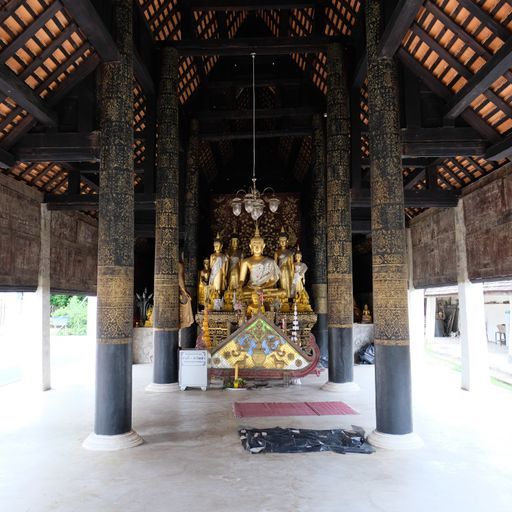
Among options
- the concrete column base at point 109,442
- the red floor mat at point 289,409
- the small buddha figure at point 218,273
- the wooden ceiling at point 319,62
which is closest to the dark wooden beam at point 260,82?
the wooden ceiling at point 319,62

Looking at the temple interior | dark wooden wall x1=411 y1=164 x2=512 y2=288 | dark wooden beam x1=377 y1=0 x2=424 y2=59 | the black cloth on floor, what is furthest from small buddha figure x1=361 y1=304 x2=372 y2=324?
dark wooden beam x1=377 y1=0 x2=424 y2=59

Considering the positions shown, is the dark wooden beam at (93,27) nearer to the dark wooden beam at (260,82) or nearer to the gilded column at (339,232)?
the gilded column at (339,232)

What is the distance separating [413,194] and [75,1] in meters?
6.65

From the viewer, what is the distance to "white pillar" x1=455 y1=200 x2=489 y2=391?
9320 millimetres

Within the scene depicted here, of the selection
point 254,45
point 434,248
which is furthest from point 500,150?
point 254,45

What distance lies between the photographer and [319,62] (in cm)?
1123

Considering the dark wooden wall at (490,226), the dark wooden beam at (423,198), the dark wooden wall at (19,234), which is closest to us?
the dark wooden wall at (490,226)

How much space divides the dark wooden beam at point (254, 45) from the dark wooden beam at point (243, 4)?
58 centimetres

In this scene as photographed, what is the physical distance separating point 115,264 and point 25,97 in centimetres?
261

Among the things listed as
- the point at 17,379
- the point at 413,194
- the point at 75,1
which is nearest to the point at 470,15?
the point at 413,194

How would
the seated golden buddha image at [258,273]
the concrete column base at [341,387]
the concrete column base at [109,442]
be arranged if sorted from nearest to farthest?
the concrete column base at [109,442] → the concrete column base at [341,387] → the seated golden buddha image at [258,273]

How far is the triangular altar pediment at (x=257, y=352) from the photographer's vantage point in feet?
30.1

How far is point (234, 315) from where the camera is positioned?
434 inches

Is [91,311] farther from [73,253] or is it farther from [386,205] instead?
[386,205]
